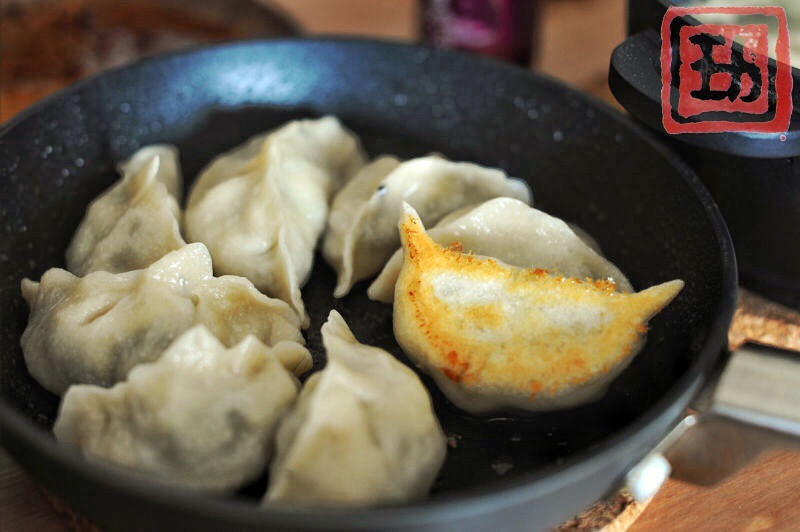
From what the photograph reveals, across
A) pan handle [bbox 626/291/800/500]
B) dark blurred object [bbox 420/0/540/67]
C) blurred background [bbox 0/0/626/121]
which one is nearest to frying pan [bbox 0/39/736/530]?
pan handle [bbox 626/291/800/500]

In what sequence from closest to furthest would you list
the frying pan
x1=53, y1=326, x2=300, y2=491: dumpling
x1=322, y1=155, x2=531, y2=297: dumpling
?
the frying pan → x1=53, y1=326, x2=300, y2=491: dumpling → x1=322, y1=155, x2=531, y2=297: dumpling

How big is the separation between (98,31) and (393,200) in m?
1.01

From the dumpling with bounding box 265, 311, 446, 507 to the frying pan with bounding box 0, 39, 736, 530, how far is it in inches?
3.3

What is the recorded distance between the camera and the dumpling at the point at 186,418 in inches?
36.4

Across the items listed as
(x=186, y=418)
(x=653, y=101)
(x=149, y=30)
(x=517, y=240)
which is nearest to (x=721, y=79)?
(x=653, y=101)

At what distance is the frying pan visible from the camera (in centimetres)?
79

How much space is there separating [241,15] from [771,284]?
126 cm

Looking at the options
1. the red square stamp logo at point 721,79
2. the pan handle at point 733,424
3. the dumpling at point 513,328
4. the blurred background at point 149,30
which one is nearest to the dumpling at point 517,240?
the dumpling at point 513,328

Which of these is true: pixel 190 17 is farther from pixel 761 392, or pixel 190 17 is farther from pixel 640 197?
pixel 761 392

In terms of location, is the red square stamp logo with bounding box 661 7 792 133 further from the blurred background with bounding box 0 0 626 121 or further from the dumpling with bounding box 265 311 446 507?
the blurred background with bounding box 0 0 626 121

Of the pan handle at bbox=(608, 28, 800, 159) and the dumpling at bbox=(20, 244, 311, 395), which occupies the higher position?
the pan handle at bbox=(608, 28, 800, 159)

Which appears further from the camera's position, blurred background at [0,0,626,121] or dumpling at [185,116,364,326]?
blurred background at [0,0,626,121]

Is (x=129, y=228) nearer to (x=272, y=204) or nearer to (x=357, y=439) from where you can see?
(x=272, y=204)

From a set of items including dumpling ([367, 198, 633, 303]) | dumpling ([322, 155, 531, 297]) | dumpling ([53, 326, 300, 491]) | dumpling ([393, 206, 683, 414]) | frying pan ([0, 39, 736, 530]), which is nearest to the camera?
frying pan ([0, 39, 736, 530])
